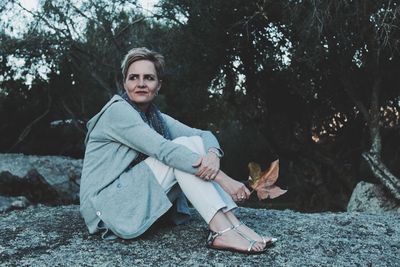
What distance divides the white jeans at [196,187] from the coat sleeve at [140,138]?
9 centimetres

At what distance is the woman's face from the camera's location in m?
3.24

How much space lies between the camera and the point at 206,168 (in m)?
2.82

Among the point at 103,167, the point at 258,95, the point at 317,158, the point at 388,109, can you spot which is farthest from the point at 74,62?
the point at 103,167

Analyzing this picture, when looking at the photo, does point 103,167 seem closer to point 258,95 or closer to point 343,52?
point 343,52

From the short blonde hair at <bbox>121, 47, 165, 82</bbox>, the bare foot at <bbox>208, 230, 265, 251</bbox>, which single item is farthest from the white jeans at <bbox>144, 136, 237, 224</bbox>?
the short blonde hair at <bbox>121, 47, 165, 82</bbox>

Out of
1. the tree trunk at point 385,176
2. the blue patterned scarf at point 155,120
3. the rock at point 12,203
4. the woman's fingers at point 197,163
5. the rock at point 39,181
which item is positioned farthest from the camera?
the rock at point 39,181

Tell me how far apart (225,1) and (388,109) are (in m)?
3.98

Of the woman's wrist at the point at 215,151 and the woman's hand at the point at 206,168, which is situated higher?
the woman's wrist at the point at 215,151

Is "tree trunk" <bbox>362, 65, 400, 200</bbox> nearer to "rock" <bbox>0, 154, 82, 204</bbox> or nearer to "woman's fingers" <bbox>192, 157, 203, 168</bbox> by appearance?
"rock" <bbox>0, 154, 82, 204</bbox>

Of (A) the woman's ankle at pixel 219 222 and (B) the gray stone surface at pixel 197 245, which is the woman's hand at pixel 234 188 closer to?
(A) the woman's ankle at pixel 219 222

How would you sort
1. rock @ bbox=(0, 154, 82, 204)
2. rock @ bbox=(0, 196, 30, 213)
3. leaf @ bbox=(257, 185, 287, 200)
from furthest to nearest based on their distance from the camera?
rock @ bbox=(0, 154, 82, 204)
rock @ bbox=(0, 196, 30, 213)
leaf @ bbox=(257, 185, 287, 200)

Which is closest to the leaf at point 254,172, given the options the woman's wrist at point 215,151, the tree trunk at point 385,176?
the woman's wrist at point 215,151

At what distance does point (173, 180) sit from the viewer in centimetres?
306

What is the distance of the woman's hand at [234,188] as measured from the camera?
2834 mm
